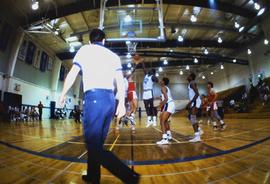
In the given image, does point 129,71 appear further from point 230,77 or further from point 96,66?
point 230,77

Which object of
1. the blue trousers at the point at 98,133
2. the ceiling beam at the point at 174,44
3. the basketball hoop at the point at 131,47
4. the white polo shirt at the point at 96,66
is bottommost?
the blue trousers at the point at 98,133

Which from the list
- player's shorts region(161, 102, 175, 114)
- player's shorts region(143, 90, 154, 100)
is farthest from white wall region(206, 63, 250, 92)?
player's shorts region(161, 102, 175, 114)

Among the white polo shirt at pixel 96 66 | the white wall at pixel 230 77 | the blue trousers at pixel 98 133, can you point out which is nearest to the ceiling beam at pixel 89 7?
the white polo shirt at pixel 96 66

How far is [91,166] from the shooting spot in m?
1.67

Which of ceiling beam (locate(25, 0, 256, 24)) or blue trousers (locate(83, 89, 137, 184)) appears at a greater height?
ceiling beam (locate(25, 0, 256, 24))

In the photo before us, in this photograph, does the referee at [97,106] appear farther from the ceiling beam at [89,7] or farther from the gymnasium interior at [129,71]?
the ceiling beam at [89,7]

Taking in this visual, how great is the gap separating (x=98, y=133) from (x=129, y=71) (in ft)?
36.0

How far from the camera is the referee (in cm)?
160

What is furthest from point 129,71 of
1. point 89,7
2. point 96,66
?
point 96,66

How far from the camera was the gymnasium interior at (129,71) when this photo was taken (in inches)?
94.3

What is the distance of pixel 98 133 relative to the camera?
1604 millimetres

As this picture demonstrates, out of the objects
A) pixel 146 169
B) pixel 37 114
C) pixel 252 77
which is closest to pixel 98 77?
pixel 146 169

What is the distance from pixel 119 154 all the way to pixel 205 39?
1774 centimetres

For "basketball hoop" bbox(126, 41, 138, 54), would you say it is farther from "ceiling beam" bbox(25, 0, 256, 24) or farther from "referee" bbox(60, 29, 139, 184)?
"referee" bbox(60, 29, 139, 184)
